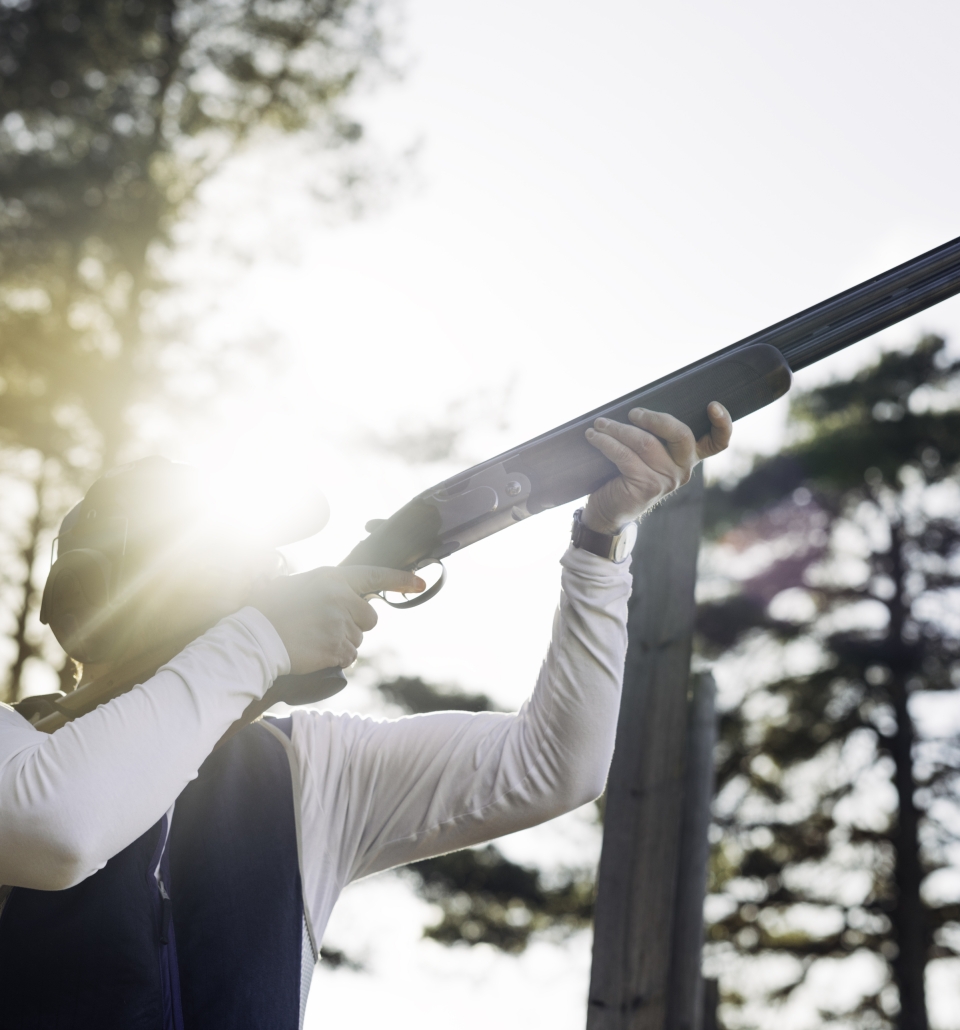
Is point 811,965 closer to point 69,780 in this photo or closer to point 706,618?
point 706,618

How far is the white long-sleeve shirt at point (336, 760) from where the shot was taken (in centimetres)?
195

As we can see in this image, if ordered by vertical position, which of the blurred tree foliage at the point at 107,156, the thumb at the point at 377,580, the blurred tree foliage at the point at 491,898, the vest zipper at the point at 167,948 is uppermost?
the blurred tree foliage at the point at 107,156

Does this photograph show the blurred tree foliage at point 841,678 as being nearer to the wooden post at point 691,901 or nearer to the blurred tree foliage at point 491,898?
the blurred tree foliage at point 491,898

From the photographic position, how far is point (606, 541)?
2.41 metres

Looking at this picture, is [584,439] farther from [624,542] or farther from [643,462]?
[624,542]

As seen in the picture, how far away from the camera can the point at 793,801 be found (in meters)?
17.1

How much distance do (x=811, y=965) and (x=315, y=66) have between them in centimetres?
1572

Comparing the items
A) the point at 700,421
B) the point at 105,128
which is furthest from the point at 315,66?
the point at 700,421

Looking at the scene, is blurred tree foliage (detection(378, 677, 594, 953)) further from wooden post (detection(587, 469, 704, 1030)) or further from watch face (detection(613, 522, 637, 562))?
watch face (detection(613, 522, 637, 562))

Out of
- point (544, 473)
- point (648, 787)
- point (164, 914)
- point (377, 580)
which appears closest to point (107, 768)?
point (164, 914)

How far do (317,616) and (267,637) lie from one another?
133 millimetres

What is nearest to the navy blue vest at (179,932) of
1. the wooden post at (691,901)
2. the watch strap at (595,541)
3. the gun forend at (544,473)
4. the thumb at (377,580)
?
the thumb at (377,580)

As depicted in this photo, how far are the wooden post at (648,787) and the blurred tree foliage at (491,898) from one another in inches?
481

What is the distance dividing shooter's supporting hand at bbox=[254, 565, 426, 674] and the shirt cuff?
1.0 inches
